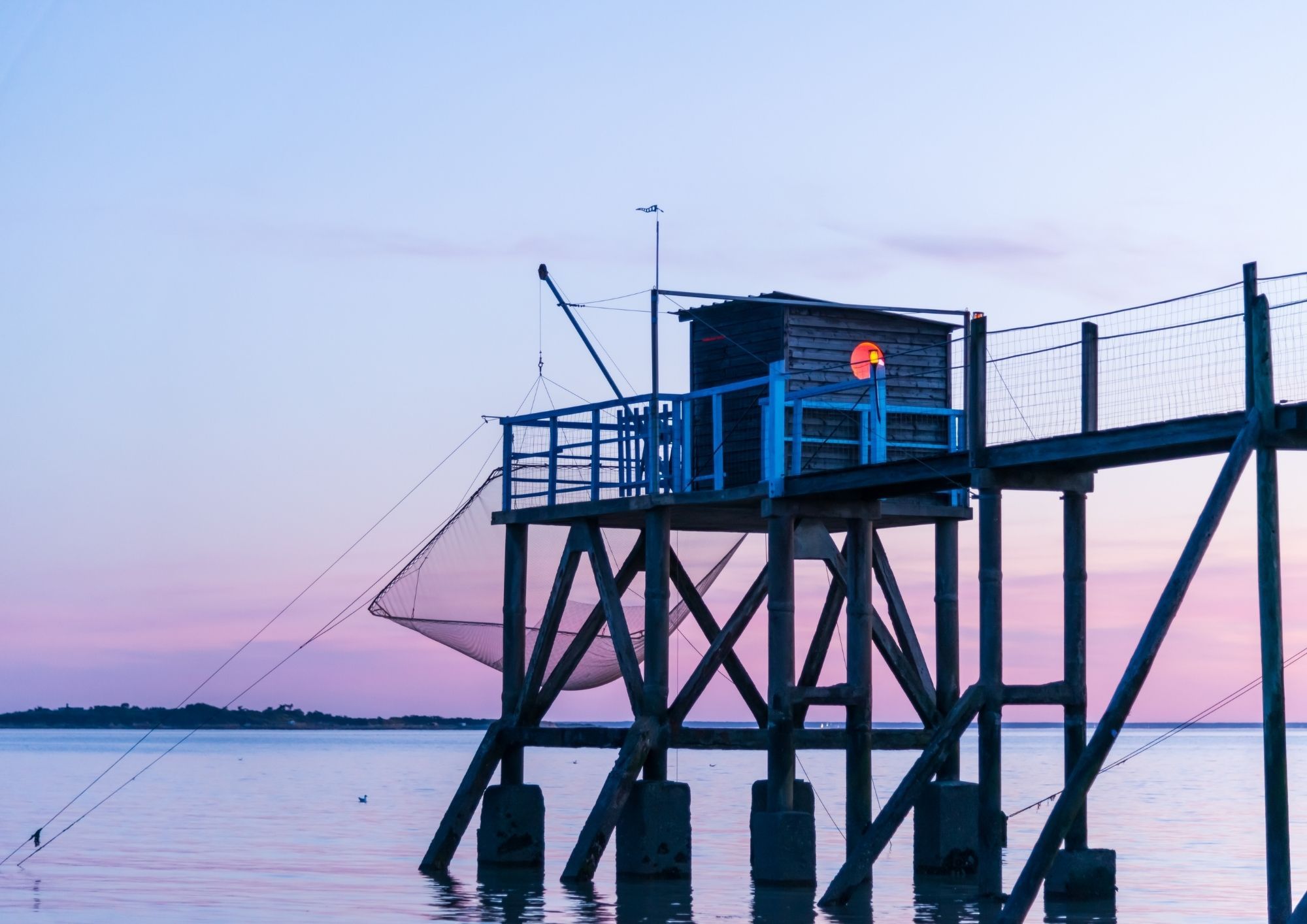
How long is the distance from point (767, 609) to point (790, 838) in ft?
9.39

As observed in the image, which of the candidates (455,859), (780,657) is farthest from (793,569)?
(455,859)

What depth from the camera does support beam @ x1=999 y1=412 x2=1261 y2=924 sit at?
17.8 meters

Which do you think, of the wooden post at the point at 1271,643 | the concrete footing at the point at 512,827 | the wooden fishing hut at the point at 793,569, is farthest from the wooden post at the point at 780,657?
the wooden post at the point at 1271,643

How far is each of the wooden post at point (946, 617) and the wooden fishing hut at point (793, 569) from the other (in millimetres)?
31

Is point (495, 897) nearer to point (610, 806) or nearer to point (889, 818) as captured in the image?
point (610, 806)

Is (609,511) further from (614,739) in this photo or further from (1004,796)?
(1004,796)

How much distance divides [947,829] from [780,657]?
3885 mm

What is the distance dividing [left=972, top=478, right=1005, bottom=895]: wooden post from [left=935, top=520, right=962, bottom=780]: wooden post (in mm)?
3157

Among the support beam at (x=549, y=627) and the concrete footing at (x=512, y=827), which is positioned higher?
the support beam at (x=549, y=627)

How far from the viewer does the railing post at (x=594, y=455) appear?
2681 cm

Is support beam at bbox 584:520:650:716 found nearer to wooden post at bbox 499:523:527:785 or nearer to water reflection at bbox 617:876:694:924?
wooden post at bbox 499:523:527:785

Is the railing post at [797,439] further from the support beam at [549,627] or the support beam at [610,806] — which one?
the support beam at [549,627]

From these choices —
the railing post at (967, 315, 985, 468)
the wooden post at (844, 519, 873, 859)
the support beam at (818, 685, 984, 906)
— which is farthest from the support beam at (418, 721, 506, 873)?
the railing post at (967, 315, 985, 468)

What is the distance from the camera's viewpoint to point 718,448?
25.4 meters
